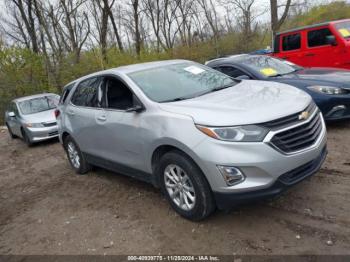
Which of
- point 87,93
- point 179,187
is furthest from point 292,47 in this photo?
point 179,187

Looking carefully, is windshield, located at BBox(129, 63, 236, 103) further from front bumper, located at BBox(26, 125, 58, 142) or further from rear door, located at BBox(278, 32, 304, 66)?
front bumper, located at BBox(26, 125, 58, 142)

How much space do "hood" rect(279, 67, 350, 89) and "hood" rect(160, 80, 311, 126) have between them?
2131 millimetres

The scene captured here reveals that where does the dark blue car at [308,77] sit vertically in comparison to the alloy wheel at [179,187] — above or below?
above

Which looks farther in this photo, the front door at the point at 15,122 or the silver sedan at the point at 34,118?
the front door at the point at 15,122

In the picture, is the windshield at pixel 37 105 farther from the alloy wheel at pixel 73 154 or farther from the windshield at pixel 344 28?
the windshield at pixel 344 28

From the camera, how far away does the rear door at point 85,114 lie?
4.90m

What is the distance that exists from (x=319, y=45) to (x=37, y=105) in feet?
27.6

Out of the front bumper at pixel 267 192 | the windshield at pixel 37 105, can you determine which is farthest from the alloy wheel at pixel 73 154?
the windshield at pixel 37 105

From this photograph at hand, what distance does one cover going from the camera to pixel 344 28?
8.81 metres

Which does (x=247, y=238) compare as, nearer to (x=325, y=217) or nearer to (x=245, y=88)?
(x=325, y=217)

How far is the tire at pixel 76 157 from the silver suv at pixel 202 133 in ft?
2.79

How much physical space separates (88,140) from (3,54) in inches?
567

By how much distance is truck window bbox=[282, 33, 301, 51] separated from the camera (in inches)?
379

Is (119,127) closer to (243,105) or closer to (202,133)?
(202,133)
